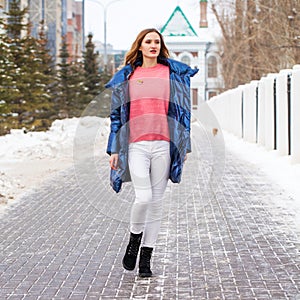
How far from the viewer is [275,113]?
20.1 metres

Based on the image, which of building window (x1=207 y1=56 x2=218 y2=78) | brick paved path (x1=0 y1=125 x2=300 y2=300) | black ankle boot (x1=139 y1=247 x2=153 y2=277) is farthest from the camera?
building window (x1=207 y1=56 x2=218 y2=78)

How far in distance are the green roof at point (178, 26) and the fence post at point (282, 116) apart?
74638 mm

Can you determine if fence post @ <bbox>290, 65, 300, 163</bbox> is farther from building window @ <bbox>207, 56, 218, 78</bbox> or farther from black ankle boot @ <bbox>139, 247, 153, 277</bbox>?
building window @ <bbox>207, 56, 218, 78</bbox>

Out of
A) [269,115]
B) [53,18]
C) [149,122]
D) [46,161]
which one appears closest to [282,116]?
[269,115]

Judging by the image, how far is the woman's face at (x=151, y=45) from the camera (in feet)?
20.2

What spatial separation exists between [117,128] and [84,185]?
6790 millimetres

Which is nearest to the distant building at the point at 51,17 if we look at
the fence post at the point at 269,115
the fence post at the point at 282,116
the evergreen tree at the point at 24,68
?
the evergreen tree at the point at 24,68

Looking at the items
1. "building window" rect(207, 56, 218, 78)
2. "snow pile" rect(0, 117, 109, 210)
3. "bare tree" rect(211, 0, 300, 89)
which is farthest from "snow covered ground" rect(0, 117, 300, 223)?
"building window" rect(207, 56, 218, 78)

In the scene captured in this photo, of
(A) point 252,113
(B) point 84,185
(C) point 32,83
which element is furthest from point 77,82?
(B) point 84,185

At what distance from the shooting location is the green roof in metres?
92.9

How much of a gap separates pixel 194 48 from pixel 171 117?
287 feet

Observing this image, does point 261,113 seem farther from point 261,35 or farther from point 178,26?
point 178,26

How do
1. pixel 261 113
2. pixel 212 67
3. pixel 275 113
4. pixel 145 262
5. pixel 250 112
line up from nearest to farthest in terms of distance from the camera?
pixel 145 262 → pixel 275 113 → pixel 261 113 → pixel 250 112 → pixel 212 67

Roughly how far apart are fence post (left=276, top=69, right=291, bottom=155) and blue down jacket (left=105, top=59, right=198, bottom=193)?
39.2 ft
